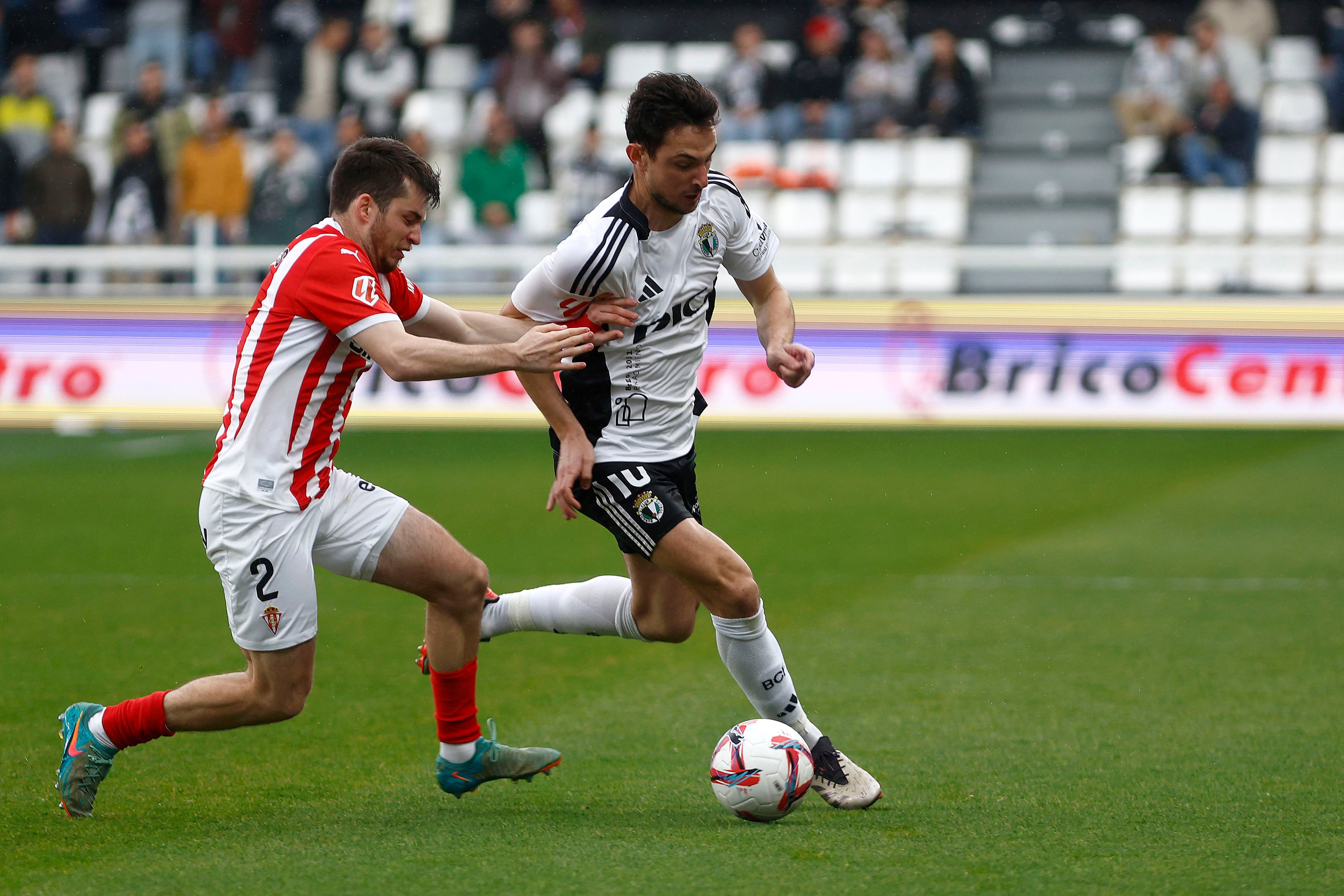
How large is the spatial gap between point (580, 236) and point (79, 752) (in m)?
1.97

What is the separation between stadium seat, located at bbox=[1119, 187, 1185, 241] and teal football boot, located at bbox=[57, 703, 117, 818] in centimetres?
1420

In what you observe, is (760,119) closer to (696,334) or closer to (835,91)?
(835,91)

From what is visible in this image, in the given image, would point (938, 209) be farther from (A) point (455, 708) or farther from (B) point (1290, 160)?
(A) point (455, 708)

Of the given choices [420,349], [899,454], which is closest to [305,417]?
[420,349]

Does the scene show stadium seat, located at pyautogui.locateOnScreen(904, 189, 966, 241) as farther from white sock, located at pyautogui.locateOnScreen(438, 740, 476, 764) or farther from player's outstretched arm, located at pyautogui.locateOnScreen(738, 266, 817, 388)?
white sock, located at pyautogui.locateOnScreen(438, 740, 476, 764)

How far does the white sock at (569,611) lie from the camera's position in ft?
17.5

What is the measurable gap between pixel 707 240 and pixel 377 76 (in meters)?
14.8

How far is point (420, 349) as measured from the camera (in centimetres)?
421

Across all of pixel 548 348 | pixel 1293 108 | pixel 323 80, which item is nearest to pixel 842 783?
pixel 548 348

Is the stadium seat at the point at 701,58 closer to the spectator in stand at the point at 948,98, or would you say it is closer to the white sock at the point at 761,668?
the spectator in stand at the point at 948,98

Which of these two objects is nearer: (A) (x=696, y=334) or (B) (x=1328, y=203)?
(A) (x=696, y=334)

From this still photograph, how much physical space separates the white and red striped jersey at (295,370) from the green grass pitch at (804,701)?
913 millimetres

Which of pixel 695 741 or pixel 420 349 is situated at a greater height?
pixel 420 349

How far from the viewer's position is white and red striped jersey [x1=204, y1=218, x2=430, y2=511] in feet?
14.2
